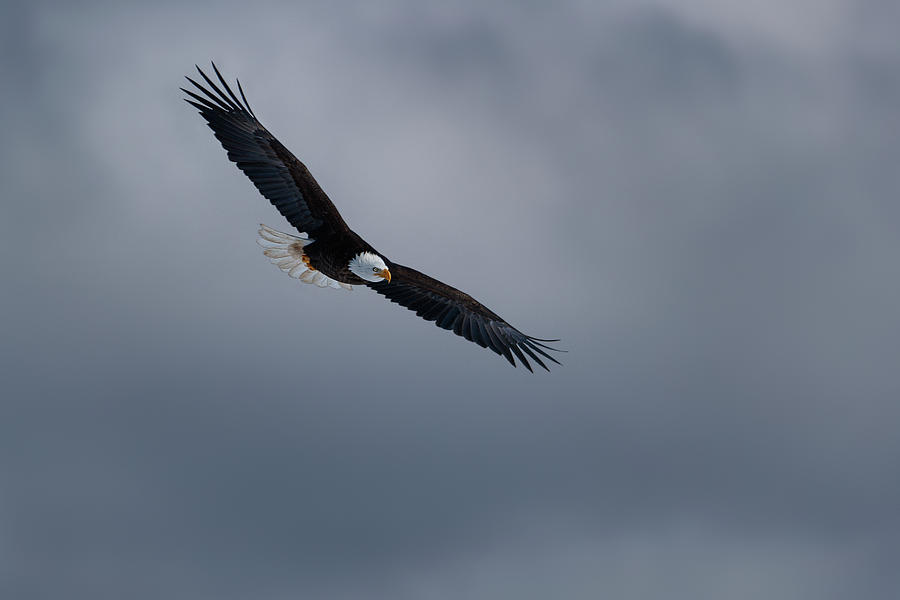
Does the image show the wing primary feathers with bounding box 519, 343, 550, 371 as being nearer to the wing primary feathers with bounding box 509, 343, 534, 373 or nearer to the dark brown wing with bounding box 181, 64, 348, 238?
the wing primary feathers with bounding box 509, 343, 534, 373

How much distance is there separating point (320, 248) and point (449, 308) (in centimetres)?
192

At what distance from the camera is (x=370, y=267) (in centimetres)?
1307

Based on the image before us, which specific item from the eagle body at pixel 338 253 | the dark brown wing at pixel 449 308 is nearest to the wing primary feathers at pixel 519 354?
the dark brown wing at pixel 449 308

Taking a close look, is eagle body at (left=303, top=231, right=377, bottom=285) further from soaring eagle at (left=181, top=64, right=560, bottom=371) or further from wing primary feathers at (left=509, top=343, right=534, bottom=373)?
wing primary feathers at (left=509, top=343, right=534, bottom=373)

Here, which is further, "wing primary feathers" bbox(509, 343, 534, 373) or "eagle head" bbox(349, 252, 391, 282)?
"wing primary feathers" bbox(509, 343, 534, 373)

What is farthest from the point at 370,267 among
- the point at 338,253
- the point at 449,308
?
the point at 449,308

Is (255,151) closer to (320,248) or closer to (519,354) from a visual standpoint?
(320,248)

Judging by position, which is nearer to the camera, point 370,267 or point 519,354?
point 370,267

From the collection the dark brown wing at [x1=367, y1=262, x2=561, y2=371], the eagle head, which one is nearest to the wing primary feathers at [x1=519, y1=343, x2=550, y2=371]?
the dark brown wing at [x1=367, y1=262, x2=561, y2=371]

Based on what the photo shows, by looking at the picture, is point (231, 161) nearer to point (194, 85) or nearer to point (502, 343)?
point (194, 85)

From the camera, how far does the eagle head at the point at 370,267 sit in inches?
514

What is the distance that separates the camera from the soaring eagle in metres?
12.8

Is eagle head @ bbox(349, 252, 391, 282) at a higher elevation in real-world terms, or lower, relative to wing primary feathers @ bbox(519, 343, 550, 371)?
lower

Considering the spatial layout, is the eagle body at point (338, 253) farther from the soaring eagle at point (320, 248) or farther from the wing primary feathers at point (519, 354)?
the wing primary feathers at point (519, 354)
